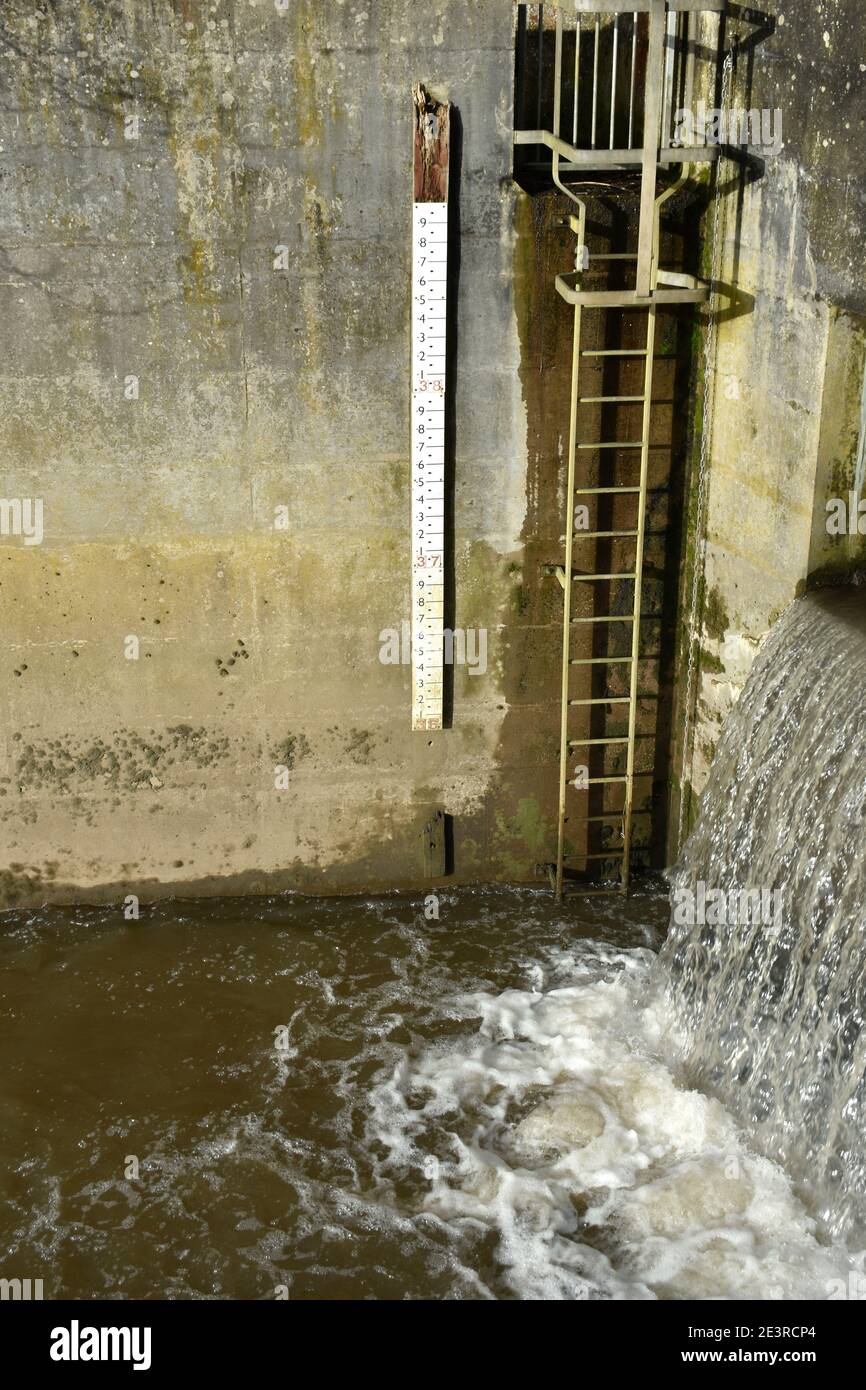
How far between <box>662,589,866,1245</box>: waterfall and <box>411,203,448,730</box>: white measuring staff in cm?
172

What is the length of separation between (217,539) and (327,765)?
4.66 ft

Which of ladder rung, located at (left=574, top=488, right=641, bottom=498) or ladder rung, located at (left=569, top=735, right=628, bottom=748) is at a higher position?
ladder rung, located at (left=574, top=488, right=641, bottom=498)

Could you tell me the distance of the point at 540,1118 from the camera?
6.13 metres

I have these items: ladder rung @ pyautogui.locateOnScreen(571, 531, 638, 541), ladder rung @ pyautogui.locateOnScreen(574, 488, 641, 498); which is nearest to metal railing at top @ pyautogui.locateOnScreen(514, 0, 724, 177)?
ladder rung @ pyautogui.locateOnScreen(574, 488, 641, 498)

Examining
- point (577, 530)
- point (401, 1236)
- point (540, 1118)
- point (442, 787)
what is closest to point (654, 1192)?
point (540, 1118)

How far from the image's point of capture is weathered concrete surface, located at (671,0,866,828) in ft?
19.0

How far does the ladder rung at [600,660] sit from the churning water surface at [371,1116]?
138cm

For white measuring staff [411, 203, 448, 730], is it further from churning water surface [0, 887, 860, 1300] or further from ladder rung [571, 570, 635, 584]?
churning water surface [0, 887, 860, 1300]

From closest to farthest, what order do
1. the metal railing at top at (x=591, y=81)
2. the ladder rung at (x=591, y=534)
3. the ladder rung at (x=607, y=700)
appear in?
1. the metal railing at top at (x=591, y=81)
2. the ladder rung at (x=591, y=534)
3. the ladder rung at (x=607, y=700)

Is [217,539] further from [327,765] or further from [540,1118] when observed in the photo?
[540,1118]

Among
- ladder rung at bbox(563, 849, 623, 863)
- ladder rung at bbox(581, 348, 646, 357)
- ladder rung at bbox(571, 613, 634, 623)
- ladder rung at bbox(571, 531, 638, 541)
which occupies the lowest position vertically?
ladder rung at bbox(563, 849, 623, 863)

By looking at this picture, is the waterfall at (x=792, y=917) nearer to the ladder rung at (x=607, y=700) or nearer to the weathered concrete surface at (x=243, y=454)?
the ladder rung at (x=607, y=700)

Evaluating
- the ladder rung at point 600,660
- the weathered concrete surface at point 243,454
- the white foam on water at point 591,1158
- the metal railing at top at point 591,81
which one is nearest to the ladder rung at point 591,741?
the weathered concrete surface at point 243,454

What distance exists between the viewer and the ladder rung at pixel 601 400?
281 inches
